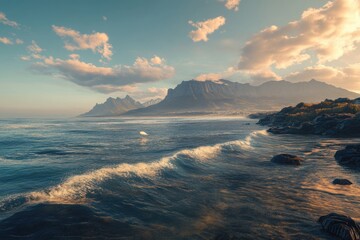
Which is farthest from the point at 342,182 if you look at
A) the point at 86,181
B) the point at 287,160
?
the point at 86,181

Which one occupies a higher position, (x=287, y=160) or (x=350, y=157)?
(x=350, y=157)

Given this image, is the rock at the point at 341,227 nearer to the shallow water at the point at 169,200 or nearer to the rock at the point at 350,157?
the shallow water at the point at 169,200

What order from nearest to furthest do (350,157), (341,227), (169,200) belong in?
(341,227) → (169,200) → (350,157)

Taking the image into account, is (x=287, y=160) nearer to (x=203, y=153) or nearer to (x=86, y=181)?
(x=203, y=153)

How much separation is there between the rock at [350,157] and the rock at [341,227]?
18.4m

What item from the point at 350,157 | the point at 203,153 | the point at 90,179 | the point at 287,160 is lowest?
the point at 203,153

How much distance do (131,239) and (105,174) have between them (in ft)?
37.5

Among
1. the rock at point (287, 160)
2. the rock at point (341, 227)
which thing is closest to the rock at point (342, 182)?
the rock at point (287, 160)

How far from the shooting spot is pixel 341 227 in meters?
10.9

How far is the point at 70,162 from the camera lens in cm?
2748

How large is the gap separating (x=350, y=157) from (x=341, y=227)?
20980 mm

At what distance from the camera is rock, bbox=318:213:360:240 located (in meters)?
10.6

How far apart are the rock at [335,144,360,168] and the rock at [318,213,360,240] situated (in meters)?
18.4

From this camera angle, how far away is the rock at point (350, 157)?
86.9 feet
